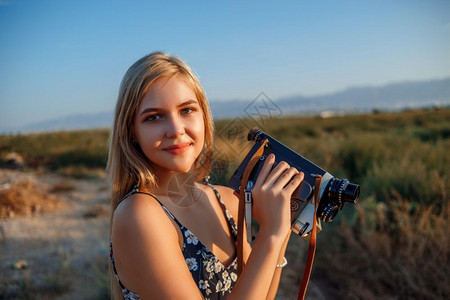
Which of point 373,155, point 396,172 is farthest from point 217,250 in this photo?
point 373,155

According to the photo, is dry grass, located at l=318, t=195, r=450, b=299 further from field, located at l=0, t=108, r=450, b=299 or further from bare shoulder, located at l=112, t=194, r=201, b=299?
bare shoulder, located at l=112, t=194, r=201, b=299

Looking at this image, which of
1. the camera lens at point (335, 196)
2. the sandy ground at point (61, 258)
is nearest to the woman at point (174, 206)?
the camera lens at point (335, 196)

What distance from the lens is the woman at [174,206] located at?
1244mm

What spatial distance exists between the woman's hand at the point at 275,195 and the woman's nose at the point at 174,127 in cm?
40

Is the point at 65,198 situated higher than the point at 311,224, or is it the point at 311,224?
the point at 311,224

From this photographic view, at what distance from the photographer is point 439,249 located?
12.0 ft

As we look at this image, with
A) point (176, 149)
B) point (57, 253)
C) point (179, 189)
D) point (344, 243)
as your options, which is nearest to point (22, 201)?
point (57, 253)

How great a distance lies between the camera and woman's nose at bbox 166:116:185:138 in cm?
147

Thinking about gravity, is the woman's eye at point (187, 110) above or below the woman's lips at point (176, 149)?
above

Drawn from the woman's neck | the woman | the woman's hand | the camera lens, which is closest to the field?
the woman's neck

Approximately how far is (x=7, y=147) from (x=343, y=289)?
32.0 feet

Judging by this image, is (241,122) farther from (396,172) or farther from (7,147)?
(7,147)

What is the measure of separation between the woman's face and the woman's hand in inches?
14.8

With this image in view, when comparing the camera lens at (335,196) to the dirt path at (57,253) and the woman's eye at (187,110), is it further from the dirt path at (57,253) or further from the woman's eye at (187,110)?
the dirt path at (57,253)
